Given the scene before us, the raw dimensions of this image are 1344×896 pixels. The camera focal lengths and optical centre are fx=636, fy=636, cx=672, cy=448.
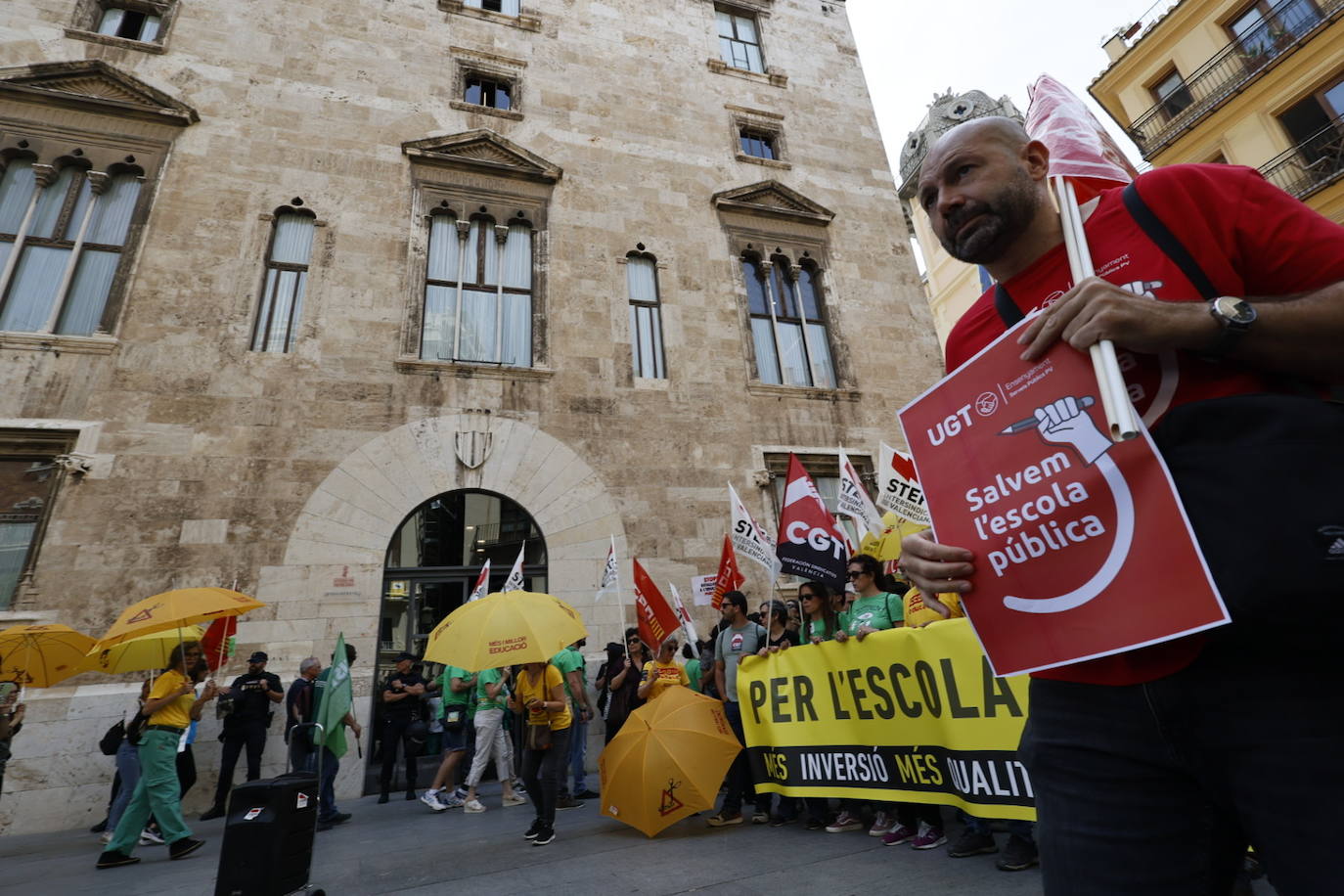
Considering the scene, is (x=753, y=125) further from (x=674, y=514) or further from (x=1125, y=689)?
(x=1125, y=689)

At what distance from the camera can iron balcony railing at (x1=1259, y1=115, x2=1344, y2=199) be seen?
14664 mm

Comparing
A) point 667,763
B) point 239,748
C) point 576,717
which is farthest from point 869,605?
point 239,748

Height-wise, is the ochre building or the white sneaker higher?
the ochre building

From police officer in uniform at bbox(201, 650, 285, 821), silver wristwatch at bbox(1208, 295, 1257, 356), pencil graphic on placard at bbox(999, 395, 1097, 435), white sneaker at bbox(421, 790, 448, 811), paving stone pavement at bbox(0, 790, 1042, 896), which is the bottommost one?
paving stone pavement at bbox(0, 790, 1042, 896)

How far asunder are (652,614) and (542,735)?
7.44ft

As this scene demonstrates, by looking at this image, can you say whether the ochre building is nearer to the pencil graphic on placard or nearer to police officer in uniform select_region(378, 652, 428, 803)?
the pencil graphic on placard

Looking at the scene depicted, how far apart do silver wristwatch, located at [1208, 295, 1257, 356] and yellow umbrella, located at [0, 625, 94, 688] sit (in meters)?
10.0

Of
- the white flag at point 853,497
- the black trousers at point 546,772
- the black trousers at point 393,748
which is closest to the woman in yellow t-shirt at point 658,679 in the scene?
the black trousers at point 546,772

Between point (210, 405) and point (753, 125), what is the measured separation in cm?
1258

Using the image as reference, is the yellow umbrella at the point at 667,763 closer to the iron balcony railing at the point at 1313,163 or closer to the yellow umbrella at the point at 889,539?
the yellow umbrella at the point at 889,539

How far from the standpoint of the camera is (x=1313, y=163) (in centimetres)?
1491

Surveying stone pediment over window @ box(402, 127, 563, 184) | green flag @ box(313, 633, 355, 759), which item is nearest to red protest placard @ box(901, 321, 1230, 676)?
green flag @ box(313, 633, 355, 759)

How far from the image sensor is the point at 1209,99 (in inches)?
683

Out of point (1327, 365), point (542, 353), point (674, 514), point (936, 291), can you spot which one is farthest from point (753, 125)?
point (936, 291)
